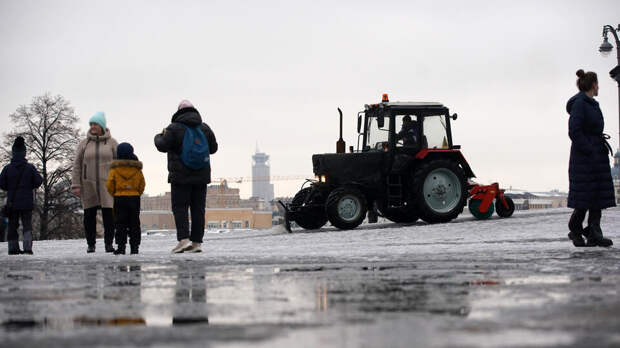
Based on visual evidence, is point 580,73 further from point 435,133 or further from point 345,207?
point 435,133

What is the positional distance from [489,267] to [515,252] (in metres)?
2.03

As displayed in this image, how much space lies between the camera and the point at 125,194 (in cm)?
1150

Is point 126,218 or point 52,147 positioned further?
point 52,147

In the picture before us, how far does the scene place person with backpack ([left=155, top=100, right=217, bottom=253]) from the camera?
11.2 meters

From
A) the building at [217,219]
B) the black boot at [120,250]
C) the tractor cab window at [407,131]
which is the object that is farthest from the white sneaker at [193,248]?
the building at [217,219]

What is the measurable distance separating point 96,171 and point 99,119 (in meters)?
0.64

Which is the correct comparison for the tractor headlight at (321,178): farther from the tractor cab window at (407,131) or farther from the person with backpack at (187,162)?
the person with backpack at (187,162)

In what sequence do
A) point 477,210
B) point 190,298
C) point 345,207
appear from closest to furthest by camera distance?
point 190,298 < point 345,207 < point 477,210

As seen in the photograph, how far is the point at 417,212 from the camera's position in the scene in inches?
793

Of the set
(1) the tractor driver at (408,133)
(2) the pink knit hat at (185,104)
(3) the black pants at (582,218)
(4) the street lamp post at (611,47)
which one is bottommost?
(3) the black pants at (582,218)

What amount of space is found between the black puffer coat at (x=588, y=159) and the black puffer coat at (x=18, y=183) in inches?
278

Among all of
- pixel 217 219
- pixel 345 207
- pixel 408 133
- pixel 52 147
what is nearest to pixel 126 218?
pixel 345 207

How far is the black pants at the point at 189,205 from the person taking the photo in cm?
1130

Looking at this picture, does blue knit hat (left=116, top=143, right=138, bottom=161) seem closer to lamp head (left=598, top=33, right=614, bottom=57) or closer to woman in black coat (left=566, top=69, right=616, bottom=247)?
woman in black coat (left=566, top=69, right=616, bottom=247)
